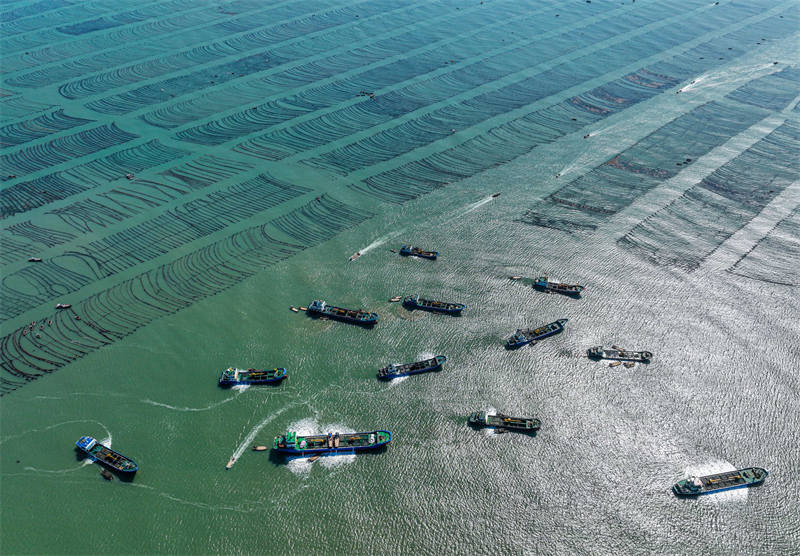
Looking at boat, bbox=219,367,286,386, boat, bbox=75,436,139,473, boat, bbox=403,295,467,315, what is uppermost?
boat, bbox=403,295,467,315

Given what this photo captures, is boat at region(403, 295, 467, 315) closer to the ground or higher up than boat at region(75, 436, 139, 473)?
higher up

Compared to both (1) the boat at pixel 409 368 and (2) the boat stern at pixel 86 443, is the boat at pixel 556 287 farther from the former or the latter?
(2) the boat stern at pixel 86 443

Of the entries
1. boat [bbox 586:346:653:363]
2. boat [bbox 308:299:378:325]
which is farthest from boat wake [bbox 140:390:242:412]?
boat [bbox 586:346:653:363]

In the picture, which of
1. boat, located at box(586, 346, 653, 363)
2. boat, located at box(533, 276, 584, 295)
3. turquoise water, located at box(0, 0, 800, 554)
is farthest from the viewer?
boat, located at box(533, 276, 584, 295)

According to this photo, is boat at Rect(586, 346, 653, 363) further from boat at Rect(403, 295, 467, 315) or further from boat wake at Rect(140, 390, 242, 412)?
boat wake at Rect(140, 390, 242, 412)

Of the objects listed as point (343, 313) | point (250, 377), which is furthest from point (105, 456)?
point (343, 313)

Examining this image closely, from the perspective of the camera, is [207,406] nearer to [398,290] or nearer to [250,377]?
[250,377]

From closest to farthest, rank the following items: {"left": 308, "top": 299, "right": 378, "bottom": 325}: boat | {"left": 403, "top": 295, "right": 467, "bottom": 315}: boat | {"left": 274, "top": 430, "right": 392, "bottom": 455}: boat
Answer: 1. {"left": 274, "top": 430, "right": 392, "bottom": 455}: boat
2. {"left": 308, "top": 299, "right": 378, "bottom": 325}: boat
3. {"left": 403, "top": 295, "right": 467, "bottom": 315}: boat

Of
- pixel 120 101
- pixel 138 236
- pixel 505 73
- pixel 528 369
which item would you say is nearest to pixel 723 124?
pixel 505 73
